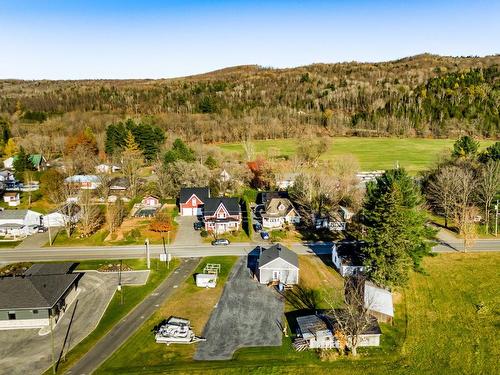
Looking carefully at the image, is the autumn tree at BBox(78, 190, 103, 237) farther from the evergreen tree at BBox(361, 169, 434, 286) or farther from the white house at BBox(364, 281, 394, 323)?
the white house at BBox(364, 281, 394, 323)

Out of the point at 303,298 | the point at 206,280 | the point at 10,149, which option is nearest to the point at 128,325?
the point at 206,280

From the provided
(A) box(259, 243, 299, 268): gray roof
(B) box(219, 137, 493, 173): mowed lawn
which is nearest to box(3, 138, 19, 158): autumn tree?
(B) box(219, 137, 493, 173): mowed lawn

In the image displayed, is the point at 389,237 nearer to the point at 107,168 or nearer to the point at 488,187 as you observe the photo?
the point at 488,187

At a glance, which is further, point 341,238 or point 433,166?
point 433,166

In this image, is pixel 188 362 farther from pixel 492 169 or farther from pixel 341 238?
pixel 492 169

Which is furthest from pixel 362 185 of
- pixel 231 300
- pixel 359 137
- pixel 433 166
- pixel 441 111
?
pixel 441 111

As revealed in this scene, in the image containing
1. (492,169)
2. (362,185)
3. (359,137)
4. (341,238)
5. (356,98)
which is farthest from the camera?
(356,98)

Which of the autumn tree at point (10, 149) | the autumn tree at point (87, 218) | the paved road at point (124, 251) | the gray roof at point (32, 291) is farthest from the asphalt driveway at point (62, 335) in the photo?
the autumn tree at point (10, 149)

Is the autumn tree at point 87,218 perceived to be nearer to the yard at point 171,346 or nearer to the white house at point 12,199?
the white house at point 12,199
